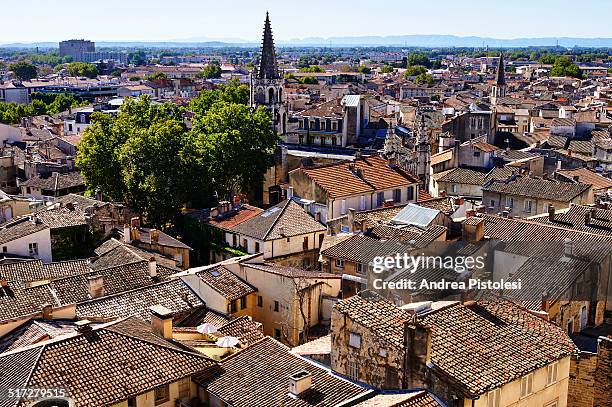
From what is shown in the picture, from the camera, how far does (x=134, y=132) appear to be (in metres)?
64.3

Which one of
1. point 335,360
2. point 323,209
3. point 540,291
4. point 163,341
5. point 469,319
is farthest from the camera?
point 323,209

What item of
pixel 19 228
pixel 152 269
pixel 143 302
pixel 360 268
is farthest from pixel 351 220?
pixel 19 228

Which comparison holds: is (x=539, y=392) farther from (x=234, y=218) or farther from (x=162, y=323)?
(x=234, y=218)

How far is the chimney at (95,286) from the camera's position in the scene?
34281 millimetres

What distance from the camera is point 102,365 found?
23.4m

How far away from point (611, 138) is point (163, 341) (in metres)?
65.2

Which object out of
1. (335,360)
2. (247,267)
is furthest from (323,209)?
(335,360)

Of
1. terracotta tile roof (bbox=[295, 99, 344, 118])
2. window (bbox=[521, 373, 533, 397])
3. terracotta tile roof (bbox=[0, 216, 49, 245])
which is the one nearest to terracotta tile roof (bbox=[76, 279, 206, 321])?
terracotta tile roof (bbox=[0, 216, 49, 245])

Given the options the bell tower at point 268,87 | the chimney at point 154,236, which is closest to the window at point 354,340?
the chimney at point 154,236

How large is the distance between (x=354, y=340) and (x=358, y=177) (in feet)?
99.1

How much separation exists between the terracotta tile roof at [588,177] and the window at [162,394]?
44.2 meters

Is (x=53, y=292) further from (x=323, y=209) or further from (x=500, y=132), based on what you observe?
(x=500, y=132)

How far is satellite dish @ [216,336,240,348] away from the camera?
27406 millimetres

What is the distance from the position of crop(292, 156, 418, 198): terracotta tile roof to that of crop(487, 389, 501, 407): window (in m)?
30.3
